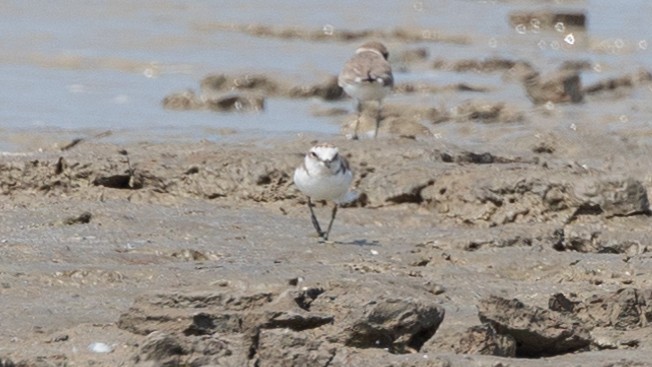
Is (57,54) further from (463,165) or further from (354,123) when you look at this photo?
(463,165)

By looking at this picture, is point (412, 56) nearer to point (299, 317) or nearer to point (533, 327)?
point (533, 327)

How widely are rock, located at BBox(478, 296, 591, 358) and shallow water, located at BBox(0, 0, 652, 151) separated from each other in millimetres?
6422

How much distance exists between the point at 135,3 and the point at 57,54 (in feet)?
17.9

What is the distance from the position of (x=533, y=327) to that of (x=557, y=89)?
9.84m

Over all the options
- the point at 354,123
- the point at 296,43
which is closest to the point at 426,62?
the point at 296,43

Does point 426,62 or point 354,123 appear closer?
point 354,123

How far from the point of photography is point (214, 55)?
20156mm

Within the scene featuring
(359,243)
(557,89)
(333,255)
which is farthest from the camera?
(557,89)

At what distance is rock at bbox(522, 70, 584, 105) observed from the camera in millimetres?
16156

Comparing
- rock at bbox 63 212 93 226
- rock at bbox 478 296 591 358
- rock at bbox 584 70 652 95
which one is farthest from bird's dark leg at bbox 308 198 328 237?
rock at bbox 584 70 652 95

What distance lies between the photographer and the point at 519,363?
632 centimetres

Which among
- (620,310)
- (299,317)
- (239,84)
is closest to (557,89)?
(239,84)

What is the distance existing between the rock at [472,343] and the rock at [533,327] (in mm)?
53

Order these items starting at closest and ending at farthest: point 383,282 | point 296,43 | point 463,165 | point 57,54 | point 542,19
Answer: point 383,282 → point 463,165 → point 57,54 → point 296,43 → point 542,19
